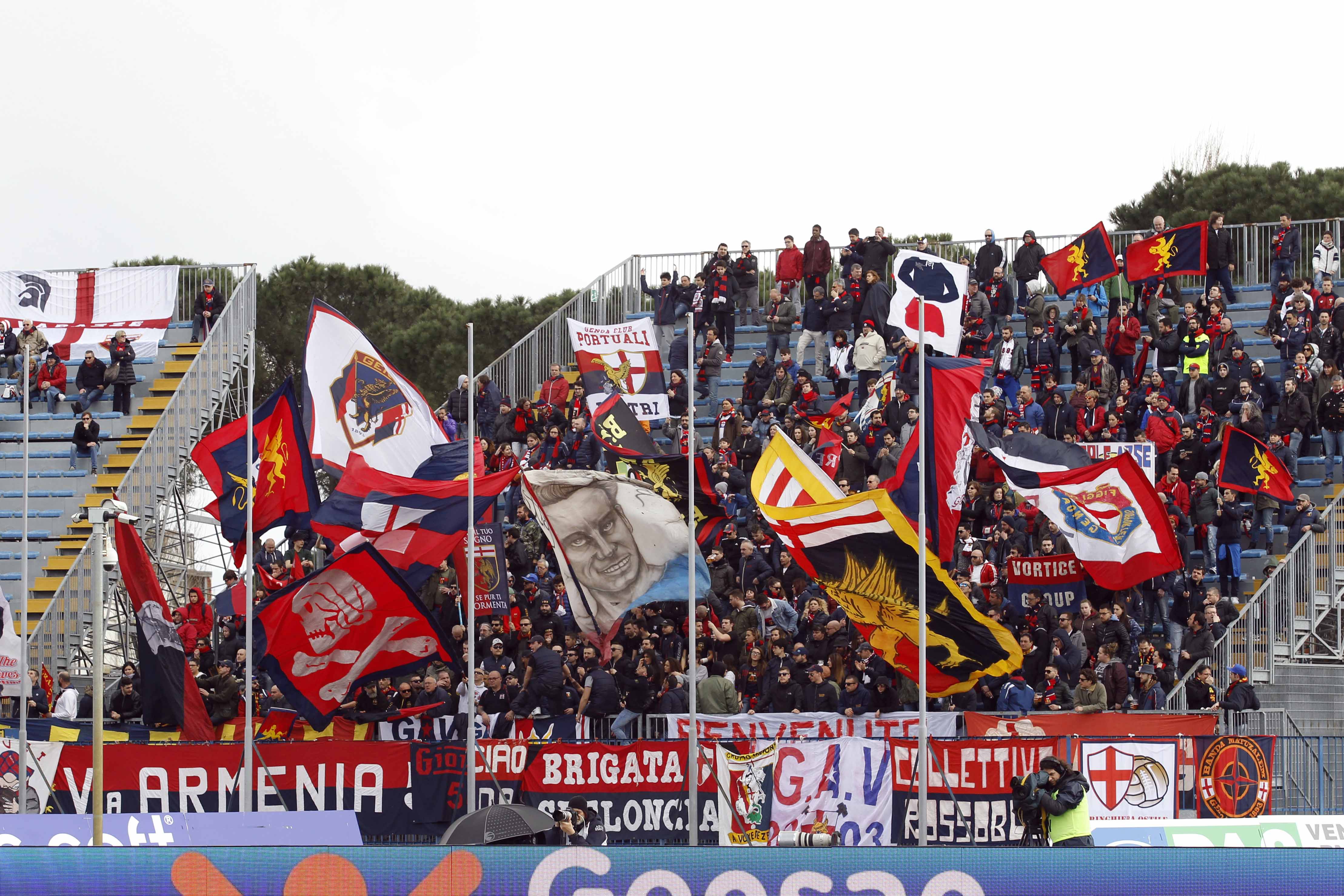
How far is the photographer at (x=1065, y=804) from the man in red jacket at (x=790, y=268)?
68.0 ft

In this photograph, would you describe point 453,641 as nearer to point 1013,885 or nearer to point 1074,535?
point 1074,535

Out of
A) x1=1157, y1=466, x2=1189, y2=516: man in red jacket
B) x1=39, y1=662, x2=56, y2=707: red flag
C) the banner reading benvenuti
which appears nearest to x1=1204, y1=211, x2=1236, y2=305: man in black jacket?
x1=1157, y1=466, x2=1189, y2=516: man in red jacket

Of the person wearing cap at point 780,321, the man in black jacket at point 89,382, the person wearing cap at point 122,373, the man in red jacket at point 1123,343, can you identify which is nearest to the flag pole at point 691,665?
the man in red jacket at point 1123,343

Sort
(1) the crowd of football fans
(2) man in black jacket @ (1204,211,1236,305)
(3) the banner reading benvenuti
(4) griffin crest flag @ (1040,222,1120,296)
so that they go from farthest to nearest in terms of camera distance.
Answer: (3) the banner reading benvenuti → (4) griffin crest flag @ (1040,222,1120,296) → (2) man in black jacket @ (1204,211,1236,305) → (1) the crowd of football fans

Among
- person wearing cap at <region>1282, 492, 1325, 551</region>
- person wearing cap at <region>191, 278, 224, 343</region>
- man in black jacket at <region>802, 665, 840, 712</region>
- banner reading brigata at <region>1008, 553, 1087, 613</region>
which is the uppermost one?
person wearing cap at <region>191, 278, 224, 343</region>

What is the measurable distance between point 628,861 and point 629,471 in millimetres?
13675

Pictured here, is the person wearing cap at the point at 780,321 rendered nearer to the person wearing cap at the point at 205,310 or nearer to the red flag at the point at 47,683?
the person wearing cap at the point at 205,310

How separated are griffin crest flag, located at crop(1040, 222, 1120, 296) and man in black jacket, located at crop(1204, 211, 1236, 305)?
172cm

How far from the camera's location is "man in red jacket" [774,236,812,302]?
36188 millimetres

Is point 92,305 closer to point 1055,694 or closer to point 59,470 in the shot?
point 59,470

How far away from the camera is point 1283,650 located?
85.7ft

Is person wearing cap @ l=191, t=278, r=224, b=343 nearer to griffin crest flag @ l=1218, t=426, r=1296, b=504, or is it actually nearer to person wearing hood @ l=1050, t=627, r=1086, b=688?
griffin crest flag @ l=1218, t=426, r=1296, b=504

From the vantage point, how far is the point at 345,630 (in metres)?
22.5

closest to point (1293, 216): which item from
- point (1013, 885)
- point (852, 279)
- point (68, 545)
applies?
point (852, 279)
